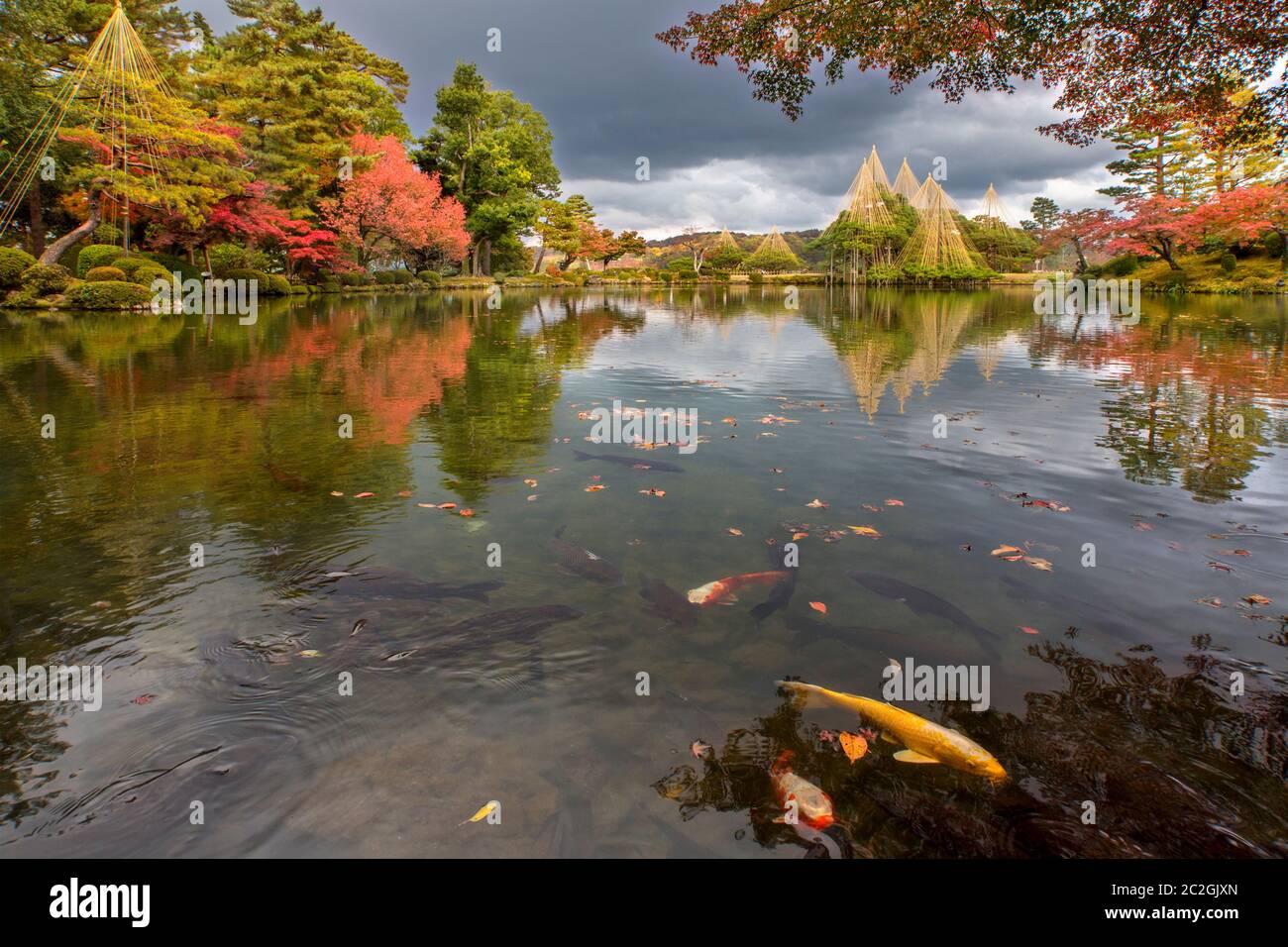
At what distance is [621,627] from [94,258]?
1255 inches

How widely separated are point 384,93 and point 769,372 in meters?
41.7

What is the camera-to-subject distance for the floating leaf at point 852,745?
105 inches

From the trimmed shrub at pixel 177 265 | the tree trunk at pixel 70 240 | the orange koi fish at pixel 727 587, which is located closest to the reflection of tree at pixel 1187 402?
the orange koi fish at pixel 727 587

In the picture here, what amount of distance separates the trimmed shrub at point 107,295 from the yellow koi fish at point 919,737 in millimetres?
29247

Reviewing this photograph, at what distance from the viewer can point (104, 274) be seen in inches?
946

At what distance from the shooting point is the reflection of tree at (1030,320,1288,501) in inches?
254

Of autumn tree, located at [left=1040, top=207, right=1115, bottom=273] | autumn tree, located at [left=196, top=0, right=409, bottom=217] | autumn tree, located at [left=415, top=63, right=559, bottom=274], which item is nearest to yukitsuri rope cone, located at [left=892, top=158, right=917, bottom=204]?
autumn tree, located at [left=1040, top=207, right=1115, bottom=273]

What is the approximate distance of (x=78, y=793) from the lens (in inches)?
95.7

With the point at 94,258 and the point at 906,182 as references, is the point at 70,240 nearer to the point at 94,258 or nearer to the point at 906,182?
the point at 94,258

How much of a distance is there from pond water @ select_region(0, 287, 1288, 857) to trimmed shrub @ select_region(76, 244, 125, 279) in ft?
72.7

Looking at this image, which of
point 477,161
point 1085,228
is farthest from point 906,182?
point 477,161

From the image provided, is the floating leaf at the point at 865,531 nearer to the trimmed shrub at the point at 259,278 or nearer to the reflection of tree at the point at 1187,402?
the reflection of tree at the point at 1187,402

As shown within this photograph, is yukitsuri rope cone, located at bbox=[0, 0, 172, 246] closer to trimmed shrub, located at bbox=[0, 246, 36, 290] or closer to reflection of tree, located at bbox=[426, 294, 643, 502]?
trimmed shrub, located at bbox=[0, 246, 36, 290]
